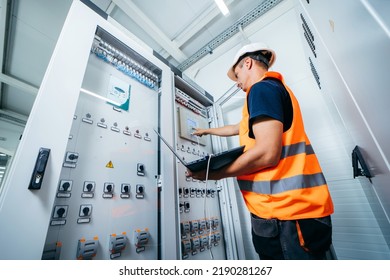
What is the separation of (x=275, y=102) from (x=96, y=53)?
4.66ft

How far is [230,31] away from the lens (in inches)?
117

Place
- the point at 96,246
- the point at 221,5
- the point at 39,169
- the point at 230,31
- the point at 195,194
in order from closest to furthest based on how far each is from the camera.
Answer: the point at 39,169 → the point at 96,246 → the point at 195,194 → the point at 221,5 → the point at 230,31

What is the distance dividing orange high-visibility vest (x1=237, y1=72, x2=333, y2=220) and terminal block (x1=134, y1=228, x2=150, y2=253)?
0.77 m

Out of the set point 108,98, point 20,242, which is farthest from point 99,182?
point 108,98

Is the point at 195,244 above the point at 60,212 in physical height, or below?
below

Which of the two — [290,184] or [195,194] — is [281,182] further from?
[195,194]

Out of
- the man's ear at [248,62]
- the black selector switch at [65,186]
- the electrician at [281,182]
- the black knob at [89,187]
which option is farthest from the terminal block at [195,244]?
the man's ear at [248,62]

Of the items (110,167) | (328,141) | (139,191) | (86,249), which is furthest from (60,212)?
(328,141)

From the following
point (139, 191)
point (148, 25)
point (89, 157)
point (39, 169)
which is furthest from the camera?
point (148, 25)

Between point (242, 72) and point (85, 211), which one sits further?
point (242, 72)

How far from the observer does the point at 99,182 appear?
1117 mm

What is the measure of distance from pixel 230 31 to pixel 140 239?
10.9 ft

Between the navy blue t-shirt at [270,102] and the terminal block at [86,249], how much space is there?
3.70 ft

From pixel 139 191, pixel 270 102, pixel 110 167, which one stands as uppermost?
pixel 270 102
